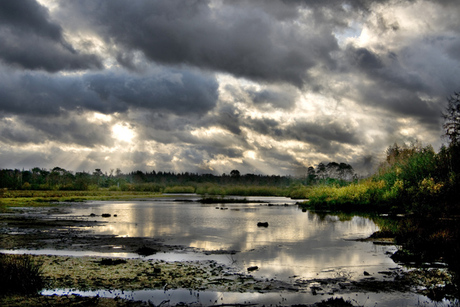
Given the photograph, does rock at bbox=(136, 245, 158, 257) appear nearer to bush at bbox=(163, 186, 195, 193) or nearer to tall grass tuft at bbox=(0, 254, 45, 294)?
tall grass tuft at bbox=(0, 254, 45, 294)

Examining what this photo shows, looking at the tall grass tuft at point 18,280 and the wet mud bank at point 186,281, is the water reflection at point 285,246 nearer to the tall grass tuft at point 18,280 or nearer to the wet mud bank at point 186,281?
the wet mud bank at point 186,281

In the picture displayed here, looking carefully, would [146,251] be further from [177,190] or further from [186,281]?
[177,190]

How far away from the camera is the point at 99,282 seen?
47.0 ft

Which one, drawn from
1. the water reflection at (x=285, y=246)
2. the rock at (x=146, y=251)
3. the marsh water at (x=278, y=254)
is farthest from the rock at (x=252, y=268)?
the rock at (x=146, y=251)

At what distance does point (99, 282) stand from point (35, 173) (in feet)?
677

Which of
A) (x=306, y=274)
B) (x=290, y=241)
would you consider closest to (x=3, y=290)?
(x=306, y=274)

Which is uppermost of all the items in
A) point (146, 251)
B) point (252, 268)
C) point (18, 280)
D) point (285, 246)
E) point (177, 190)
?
point (18, 280)

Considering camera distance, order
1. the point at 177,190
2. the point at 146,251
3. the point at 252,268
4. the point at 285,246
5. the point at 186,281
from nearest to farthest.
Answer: the point at 186,281 < the point at 252,268 < the point at 146,251 < the point at 285,246 < the point at 177,190

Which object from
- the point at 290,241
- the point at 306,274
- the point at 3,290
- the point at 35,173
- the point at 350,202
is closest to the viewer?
the point at 3,290

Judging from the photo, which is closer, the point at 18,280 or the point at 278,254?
the point at 18,280

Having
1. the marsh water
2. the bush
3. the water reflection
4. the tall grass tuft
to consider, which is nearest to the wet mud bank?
the marsh water

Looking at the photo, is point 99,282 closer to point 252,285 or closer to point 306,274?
point 252,285

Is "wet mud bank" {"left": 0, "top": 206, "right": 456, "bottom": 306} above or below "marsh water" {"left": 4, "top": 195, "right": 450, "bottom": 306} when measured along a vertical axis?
above

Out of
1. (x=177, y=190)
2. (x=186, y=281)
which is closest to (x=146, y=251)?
(x=186, y=281)
